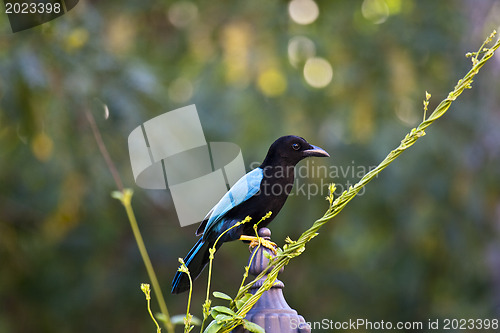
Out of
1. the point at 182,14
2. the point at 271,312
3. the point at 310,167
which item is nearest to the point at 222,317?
the point at 271,312

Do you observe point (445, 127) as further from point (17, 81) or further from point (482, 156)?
point (17, 81)

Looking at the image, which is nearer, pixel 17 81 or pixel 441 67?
pixel 17 81

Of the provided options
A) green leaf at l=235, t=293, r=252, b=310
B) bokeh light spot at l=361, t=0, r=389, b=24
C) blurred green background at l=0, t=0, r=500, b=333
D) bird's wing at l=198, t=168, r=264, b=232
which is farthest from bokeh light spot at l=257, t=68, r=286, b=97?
green leaf at l=235, t=293, r=252, b=310

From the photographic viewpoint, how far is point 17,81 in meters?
4.36

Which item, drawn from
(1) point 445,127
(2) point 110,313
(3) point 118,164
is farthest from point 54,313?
(1) point 445,127

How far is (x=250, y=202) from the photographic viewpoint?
248cm

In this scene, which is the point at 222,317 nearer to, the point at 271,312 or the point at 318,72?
the point at 271,312

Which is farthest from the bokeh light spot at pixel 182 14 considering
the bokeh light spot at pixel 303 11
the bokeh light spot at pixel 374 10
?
the bokeh light spot at pixel 374 10

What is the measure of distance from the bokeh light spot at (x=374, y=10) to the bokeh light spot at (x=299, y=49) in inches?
42.1

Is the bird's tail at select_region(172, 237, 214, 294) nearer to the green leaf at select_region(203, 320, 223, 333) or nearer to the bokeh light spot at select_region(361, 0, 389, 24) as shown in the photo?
the green leaf at select_region(203, 320, 223, 333)

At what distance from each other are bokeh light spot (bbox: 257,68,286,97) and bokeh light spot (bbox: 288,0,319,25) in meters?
0.85

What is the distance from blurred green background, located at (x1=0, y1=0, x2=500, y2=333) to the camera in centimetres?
642

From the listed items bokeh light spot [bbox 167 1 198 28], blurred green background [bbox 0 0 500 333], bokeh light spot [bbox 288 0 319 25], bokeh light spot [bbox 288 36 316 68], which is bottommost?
blurred green background [bbox 0 0 500 333]

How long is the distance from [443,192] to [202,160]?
103 inches
